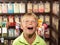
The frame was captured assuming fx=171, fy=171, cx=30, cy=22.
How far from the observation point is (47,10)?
4676 mm

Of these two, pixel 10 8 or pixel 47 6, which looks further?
pixel 47 6

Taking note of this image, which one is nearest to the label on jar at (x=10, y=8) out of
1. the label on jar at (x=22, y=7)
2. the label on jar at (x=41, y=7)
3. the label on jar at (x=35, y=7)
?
the label on jar at (x=22, y=7)

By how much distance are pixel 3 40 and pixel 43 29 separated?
3.65 ft

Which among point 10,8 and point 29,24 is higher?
point 10,8

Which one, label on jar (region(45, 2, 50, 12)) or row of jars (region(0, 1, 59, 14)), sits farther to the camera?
label on jar (region(45, 2, 50, 12))

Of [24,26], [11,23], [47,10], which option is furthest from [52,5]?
[24,26]

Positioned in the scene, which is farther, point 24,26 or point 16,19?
point 16,19

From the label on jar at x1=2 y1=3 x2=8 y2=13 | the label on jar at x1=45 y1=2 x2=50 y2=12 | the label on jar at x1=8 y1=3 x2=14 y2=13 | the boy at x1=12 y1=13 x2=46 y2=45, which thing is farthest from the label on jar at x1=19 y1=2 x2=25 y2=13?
the boy at x1=12 y1=13 x2=46 y2=45

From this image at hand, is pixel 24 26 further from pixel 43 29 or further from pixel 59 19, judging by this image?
pixel 43 29

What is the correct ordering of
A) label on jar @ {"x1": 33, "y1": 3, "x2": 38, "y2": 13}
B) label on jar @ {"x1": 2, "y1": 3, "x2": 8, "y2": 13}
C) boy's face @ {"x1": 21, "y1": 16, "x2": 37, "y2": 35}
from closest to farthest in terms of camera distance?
boy's face @ {"x1": 21, "y1": 16, "x2": 37, "y2": 35} < label on jar @ {"x1": 2, "y1": 3, "x2": 8, "y2": 13} < label on jar @ {"x1": 33, "y1": 3, "x2": 38, "y2": 13}

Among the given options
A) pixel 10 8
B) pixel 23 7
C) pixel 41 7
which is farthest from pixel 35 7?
pixel 10 8

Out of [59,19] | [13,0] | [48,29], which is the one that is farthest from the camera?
[48,29]

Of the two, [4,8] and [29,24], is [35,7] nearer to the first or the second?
[4,8]

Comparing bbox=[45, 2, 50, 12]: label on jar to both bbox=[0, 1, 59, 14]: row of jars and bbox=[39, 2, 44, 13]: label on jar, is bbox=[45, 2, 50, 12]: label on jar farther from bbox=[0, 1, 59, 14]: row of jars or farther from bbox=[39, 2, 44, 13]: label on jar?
bbox=[39, 2, 44, 13]: label on jar
